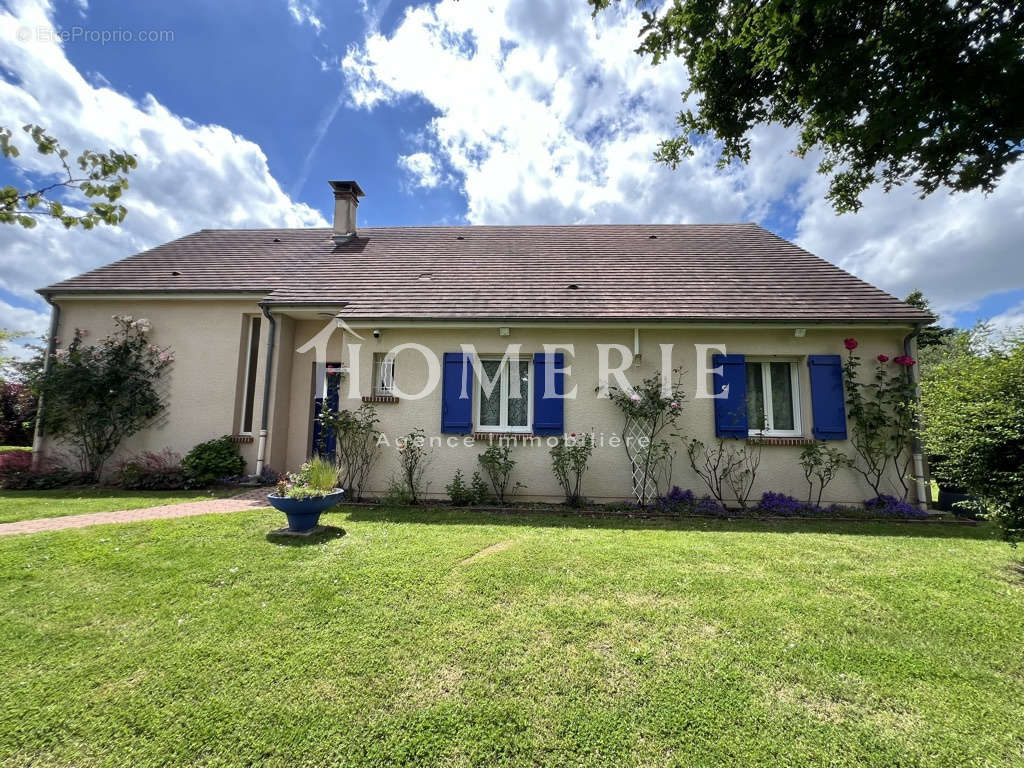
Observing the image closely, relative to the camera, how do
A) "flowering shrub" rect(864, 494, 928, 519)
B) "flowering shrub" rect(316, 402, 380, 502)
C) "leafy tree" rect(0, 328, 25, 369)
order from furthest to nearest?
"leafy tree" rect(0, 328, 25, 369), "flowering shrub" rect(316, 402, 380, 502), "flowering shrub" rect(864, 494, 928, 519)

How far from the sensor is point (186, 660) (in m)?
2.75

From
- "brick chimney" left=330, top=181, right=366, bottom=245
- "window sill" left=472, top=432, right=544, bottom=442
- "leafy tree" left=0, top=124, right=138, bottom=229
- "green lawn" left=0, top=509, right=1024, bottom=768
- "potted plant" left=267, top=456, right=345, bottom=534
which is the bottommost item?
"green lawn" left=0, top=509, right=1024, bottom=768

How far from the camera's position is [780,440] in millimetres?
7527

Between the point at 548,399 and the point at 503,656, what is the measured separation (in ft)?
17.5

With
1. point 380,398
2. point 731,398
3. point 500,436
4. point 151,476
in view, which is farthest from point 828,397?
point 151,476

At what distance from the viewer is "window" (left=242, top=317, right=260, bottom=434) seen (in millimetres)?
9688

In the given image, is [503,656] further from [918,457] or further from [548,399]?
[918,457]

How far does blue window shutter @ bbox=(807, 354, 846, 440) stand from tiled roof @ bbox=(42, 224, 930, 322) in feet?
2.93

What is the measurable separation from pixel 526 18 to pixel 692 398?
266 inches

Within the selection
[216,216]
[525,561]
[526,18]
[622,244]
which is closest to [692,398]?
[525,561]

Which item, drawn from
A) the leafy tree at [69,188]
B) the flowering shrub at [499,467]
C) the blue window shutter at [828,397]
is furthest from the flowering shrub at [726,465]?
the leafy tree at [69,188]

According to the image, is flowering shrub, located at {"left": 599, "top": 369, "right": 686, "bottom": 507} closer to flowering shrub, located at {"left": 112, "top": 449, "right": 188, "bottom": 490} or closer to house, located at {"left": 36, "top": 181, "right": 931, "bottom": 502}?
house, located at {"left": 36, "top": 181, "right": 931, "bottom": 502}

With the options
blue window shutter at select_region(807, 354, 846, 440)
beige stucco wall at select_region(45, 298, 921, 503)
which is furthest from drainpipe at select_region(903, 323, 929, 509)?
blue window shutter at select_region(807, 354, 846, 440)

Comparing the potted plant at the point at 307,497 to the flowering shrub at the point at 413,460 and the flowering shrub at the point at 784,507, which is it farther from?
the flowering shrub at the point at 784,507
